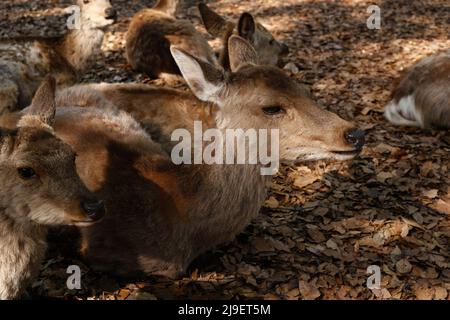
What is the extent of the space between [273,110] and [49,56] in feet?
16.4

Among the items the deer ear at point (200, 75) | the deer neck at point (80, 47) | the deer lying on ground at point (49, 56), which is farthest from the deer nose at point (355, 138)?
the deer neck at point (80, 47)

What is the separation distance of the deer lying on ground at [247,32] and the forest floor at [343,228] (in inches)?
24.7

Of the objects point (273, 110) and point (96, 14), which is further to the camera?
point (96, 14)

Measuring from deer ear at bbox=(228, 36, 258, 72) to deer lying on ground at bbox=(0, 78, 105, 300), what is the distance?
1.78 meters

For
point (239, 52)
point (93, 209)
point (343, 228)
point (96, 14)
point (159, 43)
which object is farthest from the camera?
point (96, 14)

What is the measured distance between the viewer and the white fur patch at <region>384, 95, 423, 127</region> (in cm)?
719

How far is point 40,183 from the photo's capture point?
12.5ft

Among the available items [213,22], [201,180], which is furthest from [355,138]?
[213,22]

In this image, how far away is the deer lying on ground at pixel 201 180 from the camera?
14.1ft

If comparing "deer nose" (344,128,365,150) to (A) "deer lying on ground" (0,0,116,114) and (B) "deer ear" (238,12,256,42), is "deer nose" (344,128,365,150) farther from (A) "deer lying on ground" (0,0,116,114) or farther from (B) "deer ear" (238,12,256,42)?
(A) "deer lying on ground" (0,0,116,114)

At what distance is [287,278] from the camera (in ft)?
15.2

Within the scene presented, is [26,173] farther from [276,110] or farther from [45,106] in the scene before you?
[276,110]

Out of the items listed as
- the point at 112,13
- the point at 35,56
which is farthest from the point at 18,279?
the point at 112,13

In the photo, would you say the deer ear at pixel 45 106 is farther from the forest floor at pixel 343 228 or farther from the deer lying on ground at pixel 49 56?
the deer lying on ground at pixel 49 56
